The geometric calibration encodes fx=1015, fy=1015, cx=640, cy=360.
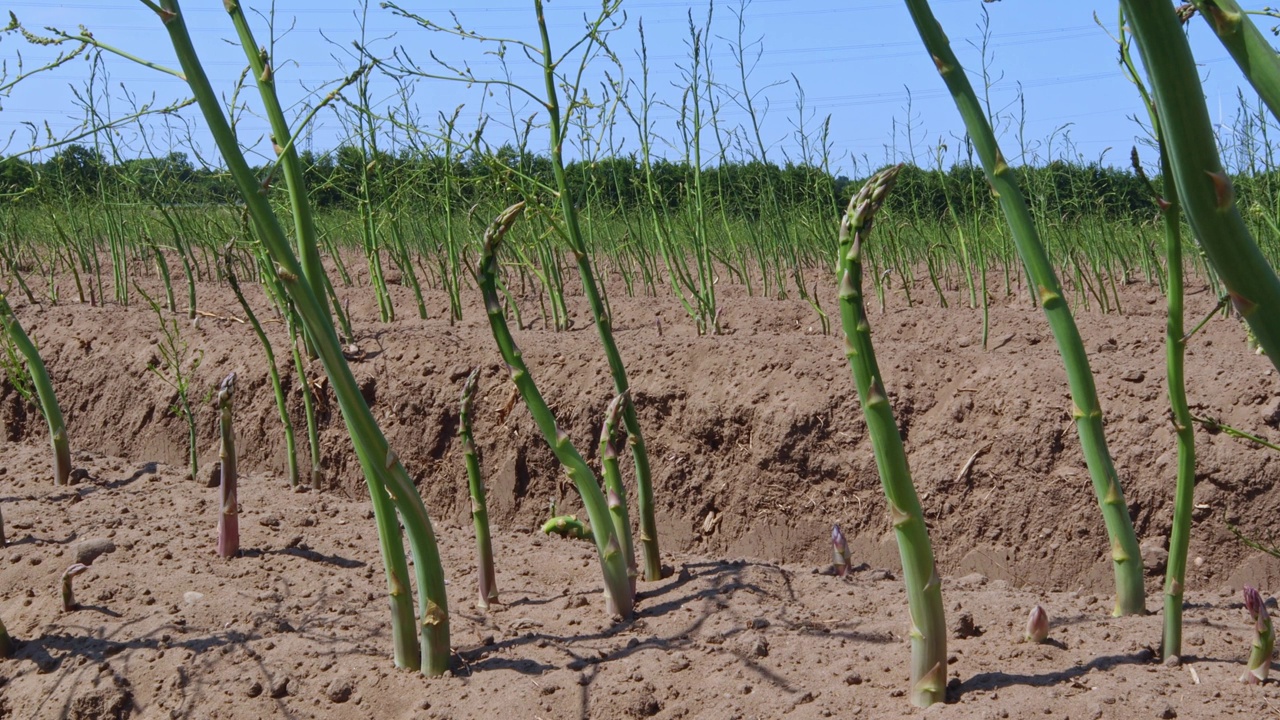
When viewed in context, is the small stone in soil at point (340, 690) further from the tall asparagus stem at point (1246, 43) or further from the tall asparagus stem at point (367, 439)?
the tall asparagus stem at point (1246, 43)

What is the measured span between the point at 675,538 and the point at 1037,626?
5.07 ft

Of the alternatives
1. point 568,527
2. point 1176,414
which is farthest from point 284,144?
point 1176,414

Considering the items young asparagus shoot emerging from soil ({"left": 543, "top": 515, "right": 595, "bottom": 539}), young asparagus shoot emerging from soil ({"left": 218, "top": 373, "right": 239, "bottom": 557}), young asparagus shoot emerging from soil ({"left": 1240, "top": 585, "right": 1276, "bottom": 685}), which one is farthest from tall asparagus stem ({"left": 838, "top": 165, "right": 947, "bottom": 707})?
young asparagus shoot emerging from soil ({"left": 218, "top": 373, "right": 239, "bottom": 557})

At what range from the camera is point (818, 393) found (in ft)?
10.0

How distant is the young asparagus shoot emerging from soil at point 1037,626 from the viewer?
68.4 inches

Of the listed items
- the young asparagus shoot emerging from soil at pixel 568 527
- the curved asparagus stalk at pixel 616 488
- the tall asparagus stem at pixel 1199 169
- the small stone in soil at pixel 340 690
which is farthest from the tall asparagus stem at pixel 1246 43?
the young asparagus shoot emerging from soil at pixel 568 527

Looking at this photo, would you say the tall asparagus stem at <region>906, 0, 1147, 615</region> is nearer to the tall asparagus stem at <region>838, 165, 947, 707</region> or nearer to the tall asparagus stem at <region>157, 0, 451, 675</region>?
the tall asparagus stem at <region>838, 165, 947, 707</region>

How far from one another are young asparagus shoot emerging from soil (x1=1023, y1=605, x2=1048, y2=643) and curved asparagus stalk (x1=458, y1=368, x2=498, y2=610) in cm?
109

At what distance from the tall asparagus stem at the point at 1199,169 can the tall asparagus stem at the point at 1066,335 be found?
74cm

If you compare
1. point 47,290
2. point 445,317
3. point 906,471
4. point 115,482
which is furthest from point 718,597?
point 47,290

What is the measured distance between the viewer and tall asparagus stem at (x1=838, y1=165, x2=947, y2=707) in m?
1.42

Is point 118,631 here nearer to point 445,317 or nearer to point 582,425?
point 582,425

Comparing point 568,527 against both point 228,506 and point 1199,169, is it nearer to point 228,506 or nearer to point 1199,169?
point 228,506

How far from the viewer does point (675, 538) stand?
10.4ft
